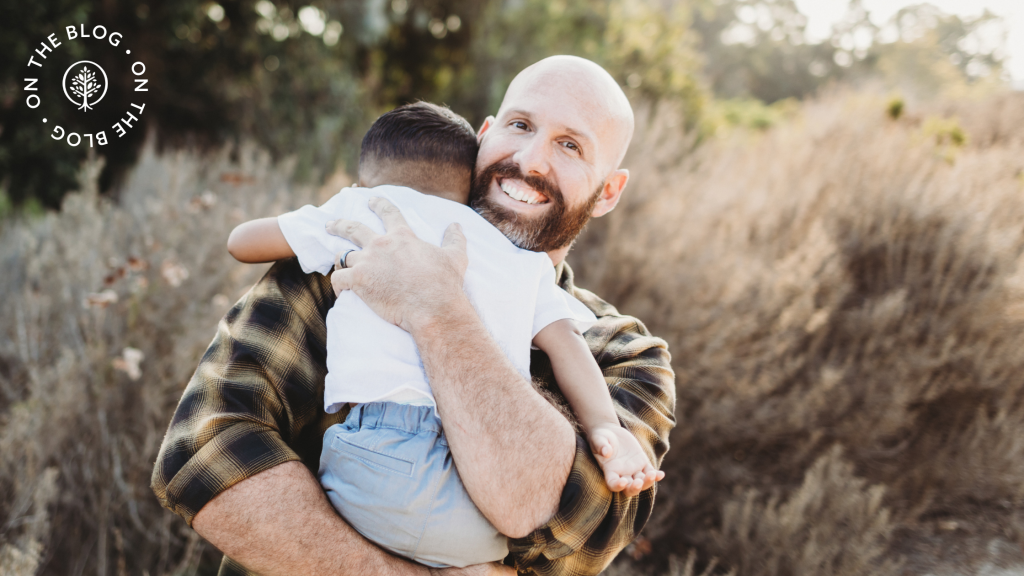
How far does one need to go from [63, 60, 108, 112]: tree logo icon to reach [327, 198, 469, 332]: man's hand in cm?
615

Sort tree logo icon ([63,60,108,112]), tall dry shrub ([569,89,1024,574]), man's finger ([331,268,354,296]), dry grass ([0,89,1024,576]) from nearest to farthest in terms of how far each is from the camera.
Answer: man's finger ([331,268,354,296])
dry grass ([0,89,1024,576])
tall dry shrub ([569,89,1024,574])
tree logo icon ([63,60,108,112])

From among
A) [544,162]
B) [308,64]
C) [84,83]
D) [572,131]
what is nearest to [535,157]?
[544,162]

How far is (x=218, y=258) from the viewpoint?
375cm

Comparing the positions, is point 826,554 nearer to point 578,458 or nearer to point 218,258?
point 578,458

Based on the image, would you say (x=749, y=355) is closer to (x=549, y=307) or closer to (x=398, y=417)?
(x=549, y=307)

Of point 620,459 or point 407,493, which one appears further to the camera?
point 620,459

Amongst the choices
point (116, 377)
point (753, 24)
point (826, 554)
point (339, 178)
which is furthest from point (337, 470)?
point (753, 24)

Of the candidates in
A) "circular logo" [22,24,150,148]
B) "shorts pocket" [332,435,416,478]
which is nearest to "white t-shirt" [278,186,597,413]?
→ "shorts pocket" [332,435,416,478]

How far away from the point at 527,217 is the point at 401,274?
51cm

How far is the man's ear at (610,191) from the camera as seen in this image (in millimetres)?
2074

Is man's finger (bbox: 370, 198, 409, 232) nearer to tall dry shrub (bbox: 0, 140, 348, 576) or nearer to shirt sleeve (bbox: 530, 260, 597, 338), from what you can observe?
shirt sleeve (bbox: 530, 260, 597, 338)

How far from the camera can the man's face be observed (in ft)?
5.94

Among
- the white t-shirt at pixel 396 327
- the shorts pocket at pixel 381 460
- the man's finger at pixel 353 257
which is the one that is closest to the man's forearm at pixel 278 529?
the shorts pocket at pixel 381 460

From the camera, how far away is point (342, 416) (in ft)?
4.92
